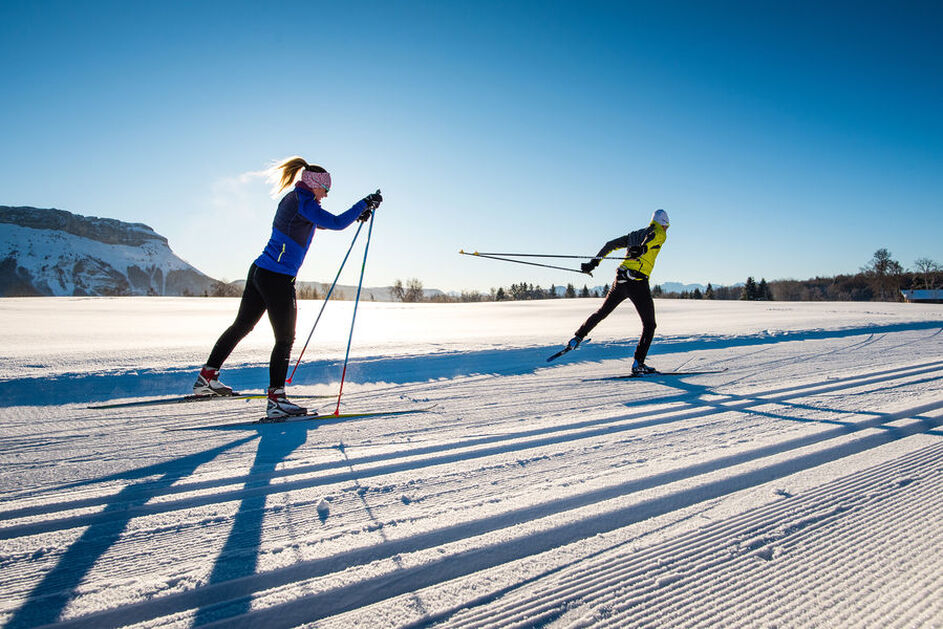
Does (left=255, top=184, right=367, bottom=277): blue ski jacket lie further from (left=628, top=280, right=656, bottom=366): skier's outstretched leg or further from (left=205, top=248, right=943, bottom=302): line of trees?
(left=205, top=248, right=943, bottom=302): line of trees

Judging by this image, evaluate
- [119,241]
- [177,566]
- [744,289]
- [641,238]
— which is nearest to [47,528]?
[177,566]

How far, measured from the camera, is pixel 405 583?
4.64 ft

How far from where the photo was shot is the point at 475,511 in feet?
6.16

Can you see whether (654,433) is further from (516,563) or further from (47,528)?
(47,528)

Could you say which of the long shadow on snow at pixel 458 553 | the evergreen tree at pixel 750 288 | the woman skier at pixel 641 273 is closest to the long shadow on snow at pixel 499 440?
the long shadow on snow at pixel 458 553

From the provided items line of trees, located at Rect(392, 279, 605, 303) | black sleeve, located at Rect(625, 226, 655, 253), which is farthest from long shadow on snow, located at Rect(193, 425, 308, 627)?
line of trees, located at Rect(392, 279, 605, 303)

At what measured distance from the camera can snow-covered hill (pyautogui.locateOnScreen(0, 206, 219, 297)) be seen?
3890 inches

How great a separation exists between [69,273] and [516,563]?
140 m

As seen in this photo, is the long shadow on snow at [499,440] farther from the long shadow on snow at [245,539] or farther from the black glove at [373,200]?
the black glove at [373,200]

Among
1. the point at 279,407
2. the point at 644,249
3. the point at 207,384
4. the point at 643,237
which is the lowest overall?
the point at 279,407

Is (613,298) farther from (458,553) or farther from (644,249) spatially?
(458,553)

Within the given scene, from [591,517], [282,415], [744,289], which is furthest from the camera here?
[744,289]

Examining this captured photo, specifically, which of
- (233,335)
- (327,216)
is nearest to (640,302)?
(327,216)

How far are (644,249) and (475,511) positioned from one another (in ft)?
15.7
